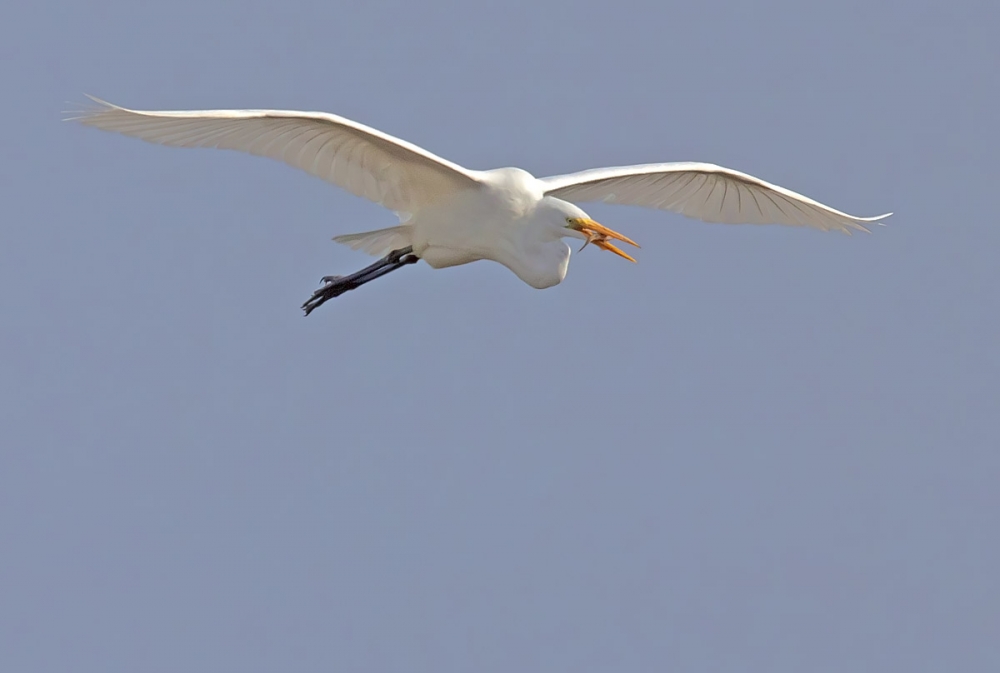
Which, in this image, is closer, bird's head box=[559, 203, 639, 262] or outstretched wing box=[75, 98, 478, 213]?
outstretched wing box=[75, 98, 478, 213]

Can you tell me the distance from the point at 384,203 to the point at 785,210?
3258 mm

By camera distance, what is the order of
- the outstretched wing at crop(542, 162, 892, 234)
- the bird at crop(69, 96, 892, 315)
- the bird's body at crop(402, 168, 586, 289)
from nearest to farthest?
the bird at crop(69, 96, 892, 315), the bird's body at crop(402, 168, 586, 289), the outstretched wing at crop(542, 162, 892, 234)

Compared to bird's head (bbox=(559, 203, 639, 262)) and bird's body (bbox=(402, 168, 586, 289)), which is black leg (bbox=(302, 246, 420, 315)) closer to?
bird's body (bbox=(402, 168, 586, 289))

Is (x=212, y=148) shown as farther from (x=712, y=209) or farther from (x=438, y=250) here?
(x=712, y=209)

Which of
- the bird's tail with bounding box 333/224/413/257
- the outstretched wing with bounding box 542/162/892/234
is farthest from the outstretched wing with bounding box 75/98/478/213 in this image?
the outstretched wing with bounding box 542/162/892/234

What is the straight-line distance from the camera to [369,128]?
1020cm

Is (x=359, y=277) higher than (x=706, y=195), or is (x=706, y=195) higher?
(x=706, y=195)

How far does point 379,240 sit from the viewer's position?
464 inches

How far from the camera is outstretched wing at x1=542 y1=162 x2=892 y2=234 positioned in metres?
11.6

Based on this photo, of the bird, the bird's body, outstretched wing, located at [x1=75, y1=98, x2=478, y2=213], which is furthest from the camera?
the bird's body

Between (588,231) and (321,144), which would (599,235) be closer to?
(588,231)

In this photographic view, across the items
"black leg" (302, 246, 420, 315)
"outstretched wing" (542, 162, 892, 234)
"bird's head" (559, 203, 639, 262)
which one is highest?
"outstretched wing" (542, 162, 892, 234)

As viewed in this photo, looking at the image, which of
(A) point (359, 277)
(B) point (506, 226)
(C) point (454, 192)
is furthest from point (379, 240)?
(B) point (506, 226)

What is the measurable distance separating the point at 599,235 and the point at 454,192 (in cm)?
109
